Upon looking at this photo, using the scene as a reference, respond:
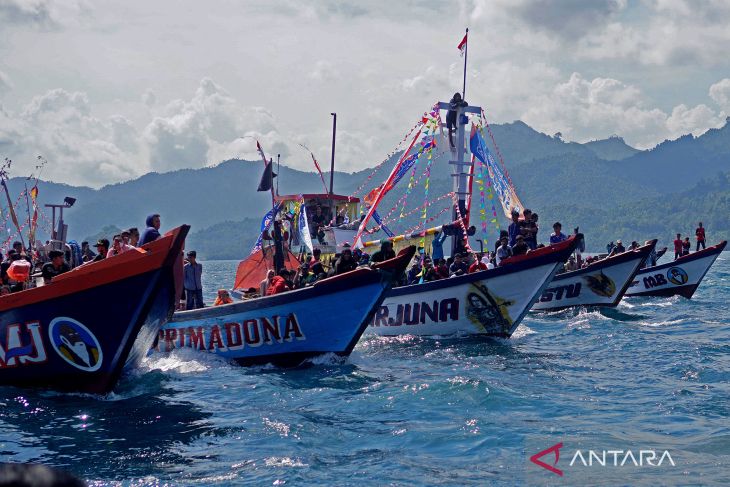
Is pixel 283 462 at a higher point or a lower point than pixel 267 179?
lower

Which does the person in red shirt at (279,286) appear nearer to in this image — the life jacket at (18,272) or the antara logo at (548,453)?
the life jacket at (18,272)

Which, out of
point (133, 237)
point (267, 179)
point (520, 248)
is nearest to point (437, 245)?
point (520, 248)

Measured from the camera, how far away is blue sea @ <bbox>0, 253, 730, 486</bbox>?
872 centimetres

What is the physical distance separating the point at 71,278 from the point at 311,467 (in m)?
5.14

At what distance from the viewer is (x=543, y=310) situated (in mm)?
28031

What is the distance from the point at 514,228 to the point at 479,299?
234cm

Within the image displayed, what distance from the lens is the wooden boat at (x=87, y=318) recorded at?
1191cm

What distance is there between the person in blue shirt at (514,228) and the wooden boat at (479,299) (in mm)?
1597

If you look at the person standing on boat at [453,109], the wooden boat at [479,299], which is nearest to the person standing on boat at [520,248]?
the wooden boat at [479,299]

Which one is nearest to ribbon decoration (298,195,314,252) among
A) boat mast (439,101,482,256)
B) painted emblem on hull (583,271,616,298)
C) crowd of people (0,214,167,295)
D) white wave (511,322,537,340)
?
boat mast (439,101,482,256)

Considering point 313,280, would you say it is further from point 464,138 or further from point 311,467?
point 464,138

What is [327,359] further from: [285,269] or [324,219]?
[324,219]

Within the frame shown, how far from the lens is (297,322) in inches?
597

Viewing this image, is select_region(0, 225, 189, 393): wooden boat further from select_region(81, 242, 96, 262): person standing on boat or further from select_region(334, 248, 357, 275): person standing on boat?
select_region(81, 242, 96, 262): person standing on boat
